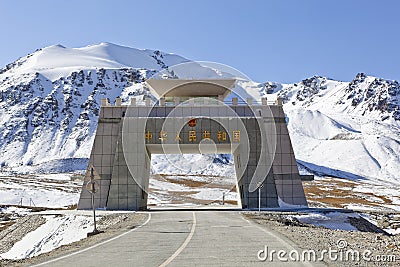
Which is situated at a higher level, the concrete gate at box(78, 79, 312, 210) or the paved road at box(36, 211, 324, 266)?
the concrete gate at box(78, 79, 312, 210)

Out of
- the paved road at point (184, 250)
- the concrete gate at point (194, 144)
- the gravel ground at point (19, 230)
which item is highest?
the concrete gate at point (194, 144)

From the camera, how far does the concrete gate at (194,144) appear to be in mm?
41000

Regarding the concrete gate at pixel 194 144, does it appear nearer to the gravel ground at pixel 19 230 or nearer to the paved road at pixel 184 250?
the gravel ground at pixel 19 230

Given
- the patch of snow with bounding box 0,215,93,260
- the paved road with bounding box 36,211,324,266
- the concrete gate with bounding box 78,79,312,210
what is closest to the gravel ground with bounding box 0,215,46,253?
the patch of snow with bounding box 0,215,93,260

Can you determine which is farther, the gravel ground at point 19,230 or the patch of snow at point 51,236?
the gravel ground at point 19,230

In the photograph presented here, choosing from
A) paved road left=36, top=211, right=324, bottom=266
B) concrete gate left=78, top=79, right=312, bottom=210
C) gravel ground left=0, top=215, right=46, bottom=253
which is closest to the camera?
paved road left=36, top=211, right=324, bottom=266

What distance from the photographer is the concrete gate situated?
41.0 metres

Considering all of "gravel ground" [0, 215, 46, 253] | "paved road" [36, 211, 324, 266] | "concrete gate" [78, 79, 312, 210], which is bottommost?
"gravel ground" [0, 215, 46, 253]

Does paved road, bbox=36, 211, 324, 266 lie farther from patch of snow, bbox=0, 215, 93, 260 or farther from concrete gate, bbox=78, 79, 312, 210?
concrete gate, bbox=78, 79, 312, 210

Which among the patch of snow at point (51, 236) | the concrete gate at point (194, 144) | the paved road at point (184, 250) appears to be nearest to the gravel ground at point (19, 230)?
the patch of snow at point (51, 236)

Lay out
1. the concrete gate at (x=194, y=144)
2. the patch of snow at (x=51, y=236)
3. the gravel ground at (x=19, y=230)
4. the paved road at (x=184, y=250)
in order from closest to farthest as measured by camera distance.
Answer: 1. the paved road at (x=184, y=250)
2. the patch of snow at (x=51, y=236)
3. the gravel ground at (x=19, y=230)
4. the concrete gate at (x=194, y=144)

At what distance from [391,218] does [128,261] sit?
31.4m

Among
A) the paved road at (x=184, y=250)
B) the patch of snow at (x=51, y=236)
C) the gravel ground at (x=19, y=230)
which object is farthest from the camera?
the gravel ground at (x=19, y=230)

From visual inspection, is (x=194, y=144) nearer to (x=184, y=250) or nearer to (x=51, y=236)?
(x=51, y=236)
